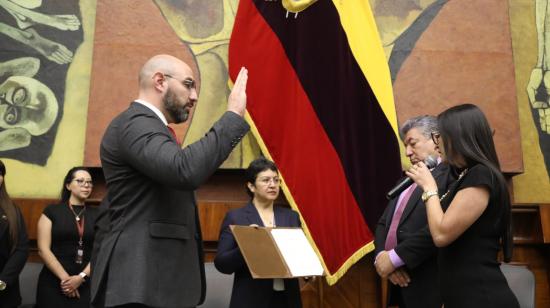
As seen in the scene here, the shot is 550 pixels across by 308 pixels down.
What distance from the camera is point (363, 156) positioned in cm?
398

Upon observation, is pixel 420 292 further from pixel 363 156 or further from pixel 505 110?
pixel 505 110

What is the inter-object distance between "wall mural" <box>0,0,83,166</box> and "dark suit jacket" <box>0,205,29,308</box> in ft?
2.92

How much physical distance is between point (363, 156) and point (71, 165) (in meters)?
2.38

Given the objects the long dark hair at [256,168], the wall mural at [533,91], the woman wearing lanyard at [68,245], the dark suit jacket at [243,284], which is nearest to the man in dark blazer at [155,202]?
the dark suit jacket at [243,284]

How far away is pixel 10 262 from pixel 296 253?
2.13 meters

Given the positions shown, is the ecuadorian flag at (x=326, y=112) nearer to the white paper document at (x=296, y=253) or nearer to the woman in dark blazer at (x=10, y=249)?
the white paper document at (x=296, y=253)

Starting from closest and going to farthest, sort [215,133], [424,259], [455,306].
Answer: [215,133] < [455,306] < [424,259]

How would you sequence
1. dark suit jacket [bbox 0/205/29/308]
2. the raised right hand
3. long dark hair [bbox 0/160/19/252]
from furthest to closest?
long dark hair [bbox 0/160/19/252] < dark suit jacket [bbox 0/205/29/308] < the raised right hand

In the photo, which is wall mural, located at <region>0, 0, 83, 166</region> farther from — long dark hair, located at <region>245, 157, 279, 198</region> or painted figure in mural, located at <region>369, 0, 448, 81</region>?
painted figure in mural, located at <region>369, 0, 448, 81</region>

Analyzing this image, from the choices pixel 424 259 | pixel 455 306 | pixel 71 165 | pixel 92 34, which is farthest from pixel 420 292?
pixel 92 34

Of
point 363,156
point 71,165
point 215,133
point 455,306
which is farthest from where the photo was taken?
point 71,165

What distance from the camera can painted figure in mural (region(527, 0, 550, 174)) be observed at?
4.61 metres

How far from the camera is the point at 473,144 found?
200 cm

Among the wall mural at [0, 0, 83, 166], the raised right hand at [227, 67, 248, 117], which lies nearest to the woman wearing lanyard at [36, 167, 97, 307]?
the wall mural at [0, 0, 83, 166]
